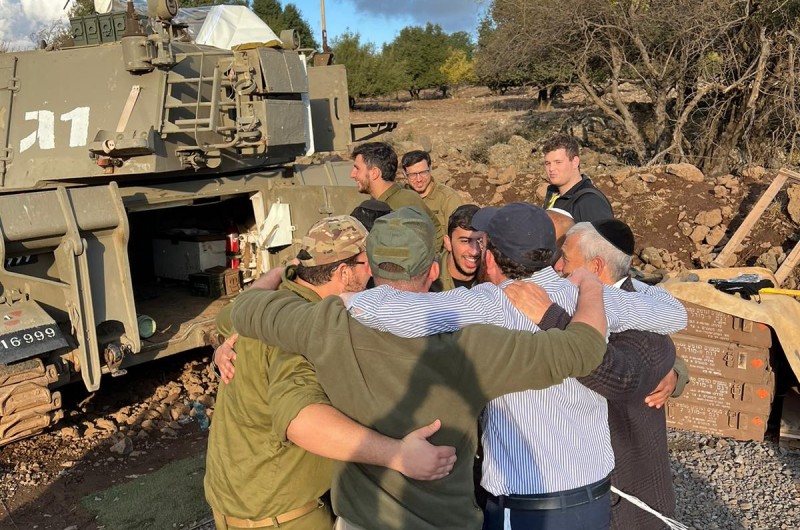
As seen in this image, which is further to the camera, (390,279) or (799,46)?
(799,46)

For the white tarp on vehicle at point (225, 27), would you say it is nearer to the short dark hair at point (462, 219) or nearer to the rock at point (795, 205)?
the short dark hair at point (462, 219)

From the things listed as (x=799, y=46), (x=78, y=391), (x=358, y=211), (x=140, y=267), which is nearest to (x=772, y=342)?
(x=358, y=211)

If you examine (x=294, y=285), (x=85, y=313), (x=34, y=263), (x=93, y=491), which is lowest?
(x=93, y=491)

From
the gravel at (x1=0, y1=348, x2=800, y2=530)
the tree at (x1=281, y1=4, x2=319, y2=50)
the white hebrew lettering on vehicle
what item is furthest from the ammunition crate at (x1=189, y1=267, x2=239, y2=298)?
the tree at (x1=281, y1=4, x2=319, y2=50)

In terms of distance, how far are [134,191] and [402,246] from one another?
447 centimetres

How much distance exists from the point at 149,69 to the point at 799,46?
8.91m

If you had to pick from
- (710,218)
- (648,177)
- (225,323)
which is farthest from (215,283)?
(648,177)

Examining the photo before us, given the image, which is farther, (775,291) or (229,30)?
(229,30)

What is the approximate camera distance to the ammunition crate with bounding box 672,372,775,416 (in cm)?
514

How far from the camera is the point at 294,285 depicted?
245cm

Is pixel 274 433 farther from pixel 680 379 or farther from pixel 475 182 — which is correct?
pixel 475 182

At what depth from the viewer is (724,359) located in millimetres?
5168

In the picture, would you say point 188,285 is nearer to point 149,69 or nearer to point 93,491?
point 149,69

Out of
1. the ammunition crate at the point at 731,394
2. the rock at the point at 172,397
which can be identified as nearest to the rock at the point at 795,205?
the ammunition crate at the point at 731,394
